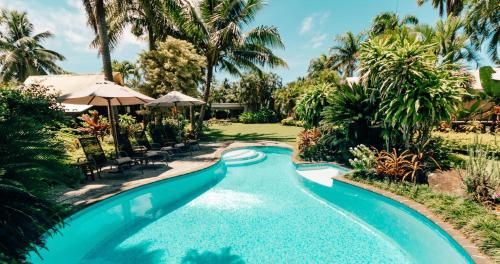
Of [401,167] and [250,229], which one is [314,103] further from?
[250,229]

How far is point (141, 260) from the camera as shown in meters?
4.21

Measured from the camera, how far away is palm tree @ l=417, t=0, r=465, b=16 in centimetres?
1787

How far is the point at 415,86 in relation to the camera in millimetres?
6355

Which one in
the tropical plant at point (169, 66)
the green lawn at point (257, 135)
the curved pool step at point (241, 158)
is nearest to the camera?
the curved pool step at point (241, 158)

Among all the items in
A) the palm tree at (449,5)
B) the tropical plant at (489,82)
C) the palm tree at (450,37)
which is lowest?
the tropical plant at (489,82)

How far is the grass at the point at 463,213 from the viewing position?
11.5 ft

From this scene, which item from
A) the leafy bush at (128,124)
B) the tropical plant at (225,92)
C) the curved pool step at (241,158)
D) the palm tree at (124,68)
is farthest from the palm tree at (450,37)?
the palm tree at (124,68)

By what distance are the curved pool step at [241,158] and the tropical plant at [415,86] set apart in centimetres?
626

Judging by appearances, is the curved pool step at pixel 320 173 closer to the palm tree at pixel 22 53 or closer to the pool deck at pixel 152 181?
the pool deck at pixel 152 181

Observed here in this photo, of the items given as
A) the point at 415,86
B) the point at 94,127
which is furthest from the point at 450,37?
the point at 94,127

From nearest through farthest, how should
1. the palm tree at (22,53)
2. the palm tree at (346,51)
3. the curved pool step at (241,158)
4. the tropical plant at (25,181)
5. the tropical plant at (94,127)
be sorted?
the tropical plant at (25,181)
the curved pool step at (241,158)
the tropical plant at (94,127)
the palm tree at (22,53)
the palm tree at (346,51)

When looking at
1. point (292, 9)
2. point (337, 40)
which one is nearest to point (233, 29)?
point (292, 9)

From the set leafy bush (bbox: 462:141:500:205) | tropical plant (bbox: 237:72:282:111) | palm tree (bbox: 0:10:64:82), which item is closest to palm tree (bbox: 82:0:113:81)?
leafy bush (bbox: 462:141:500:205)

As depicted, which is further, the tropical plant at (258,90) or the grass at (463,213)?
the tropical plant at (258,90)
